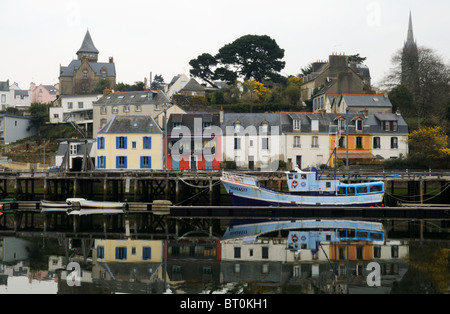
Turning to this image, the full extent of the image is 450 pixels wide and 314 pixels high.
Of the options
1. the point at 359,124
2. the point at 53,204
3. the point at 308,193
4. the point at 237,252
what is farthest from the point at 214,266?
the point at 359,124

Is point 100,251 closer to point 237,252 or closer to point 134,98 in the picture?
point 237,252

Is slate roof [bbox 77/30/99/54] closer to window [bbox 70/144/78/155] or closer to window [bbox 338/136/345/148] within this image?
window [bbox 70/144/78/155]

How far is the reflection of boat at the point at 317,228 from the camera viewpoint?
3253cm

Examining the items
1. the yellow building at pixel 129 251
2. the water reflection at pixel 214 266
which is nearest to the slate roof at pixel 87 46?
the water reflection at pixel 214 266

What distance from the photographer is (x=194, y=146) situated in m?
57.2

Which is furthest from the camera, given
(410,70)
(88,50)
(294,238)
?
(88,50)

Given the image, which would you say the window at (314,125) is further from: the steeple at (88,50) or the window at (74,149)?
the steeple at (88,50)

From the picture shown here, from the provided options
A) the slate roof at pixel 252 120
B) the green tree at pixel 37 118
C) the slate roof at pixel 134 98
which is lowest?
the slate roof at pixel 252 120

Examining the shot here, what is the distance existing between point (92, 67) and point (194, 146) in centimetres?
4798

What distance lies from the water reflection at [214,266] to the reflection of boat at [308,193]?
8930 millimetres

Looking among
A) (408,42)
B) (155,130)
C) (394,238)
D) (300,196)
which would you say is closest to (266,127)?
(155,130)

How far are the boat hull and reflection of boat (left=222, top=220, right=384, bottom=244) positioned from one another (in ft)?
6.77
